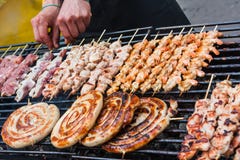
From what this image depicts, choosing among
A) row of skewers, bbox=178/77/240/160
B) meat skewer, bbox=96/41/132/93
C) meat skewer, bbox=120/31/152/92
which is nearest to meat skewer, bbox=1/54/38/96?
meat skewer, bbox=96/41/132/93

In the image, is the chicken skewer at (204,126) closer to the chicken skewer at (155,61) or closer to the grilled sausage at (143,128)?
the grilled sausage at (143,128)

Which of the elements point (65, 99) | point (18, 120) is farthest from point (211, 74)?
point (18, 120)

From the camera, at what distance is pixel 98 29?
20.1ft

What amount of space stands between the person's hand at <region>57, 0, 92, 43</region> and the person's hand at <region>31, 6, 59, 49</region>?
268mm

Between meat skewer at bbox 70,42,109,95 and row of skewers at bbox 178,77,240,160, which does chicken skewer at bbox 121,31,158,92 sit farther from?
row of skewers at bbox 178,77,240,160

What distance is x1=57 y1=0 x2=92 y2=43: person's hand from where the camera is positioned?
4.41m

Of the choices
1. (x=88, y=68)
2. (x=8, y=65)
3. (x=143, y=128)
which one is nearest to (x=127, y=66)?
(x=88, y=68)

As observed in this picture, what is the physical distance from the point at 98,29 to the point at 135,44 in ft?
5.58

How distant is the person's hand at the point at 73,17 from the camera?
14.5 feet

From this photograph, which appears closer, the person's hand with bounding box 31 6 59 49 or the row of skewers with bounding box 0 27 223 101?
the row of skewers with bounding box 0 27 223 101

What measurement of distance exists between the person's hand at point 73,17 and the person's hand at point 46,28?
0.88 ft

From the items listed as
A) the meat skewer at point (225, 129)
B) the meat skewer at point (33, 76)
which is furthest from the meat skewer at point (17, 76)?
the meat skewer at point (225, 129)

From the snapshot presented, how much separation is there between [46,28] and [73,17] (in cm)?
53

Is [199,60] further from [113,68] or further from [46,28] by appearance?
[46,28]
